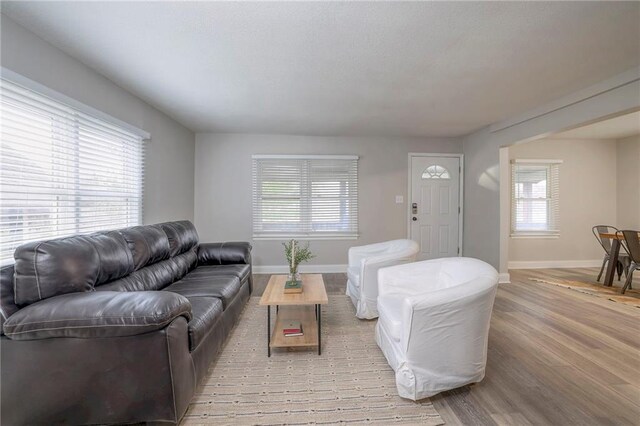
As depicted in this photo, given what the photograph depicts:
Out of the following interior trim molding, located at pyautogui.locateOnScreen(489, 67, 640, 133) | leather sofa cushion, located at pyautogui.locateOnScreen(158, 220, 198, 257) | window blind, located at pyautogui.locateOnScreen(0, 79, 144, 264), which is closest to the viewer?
window blind, located at pyautogui.locateOnScreen(0, 79, 144, 264)

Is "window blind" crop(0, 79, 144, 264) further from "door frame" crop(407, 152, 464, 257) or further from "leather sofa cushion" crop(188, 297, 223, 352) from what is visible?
"door frame" crop(407, 152, 464, 257)

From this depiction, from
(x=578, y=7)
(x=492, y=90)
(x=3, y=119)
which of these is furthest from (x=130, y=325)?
(x=492, y=90)

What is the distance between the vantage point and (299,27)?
1.75m

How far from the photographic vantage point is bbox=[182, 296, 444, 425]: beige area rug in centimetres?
149

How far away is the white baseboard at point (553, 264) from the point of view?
4977mm

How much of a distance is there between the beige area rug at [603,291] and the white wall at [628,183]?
199 centimetres

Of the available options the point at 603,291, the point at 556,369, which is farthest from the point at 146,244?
the point at 603,291

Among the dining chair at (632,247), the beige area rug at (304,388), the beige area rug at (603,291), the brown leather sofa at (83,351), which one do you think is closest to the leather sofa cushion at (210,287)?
the beige area rug at (304,388)

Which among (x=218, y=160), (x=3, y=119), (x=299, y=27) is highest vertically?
(x=299, y=27)

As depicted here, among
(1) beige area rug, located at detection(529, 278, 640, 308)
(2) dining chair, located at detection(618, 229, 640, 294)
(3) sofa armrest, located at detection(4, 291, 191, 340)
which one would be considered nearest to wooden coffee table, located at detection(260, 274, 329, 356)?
(3) sofa armrest, located at detection(4, 291, 191, 340)

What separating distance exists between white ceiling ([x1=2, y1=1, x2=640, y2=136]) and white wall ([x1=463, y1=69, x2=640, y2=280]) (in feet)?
0.54

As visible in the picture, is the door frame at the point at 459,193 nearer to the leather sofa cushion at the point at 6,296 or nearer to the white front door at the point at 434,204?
the white front door at the point at 434,204

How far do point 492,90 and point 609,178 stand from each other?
4457mm

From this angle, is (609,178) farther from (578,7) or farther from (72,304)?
(72,304)
